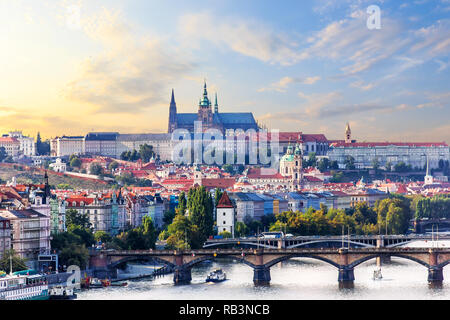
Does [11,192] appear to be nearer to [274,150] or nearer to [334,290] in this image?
[334,290]

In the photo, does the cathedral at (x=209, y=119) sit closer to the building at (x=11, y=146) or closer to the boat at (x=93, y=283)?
the building at (x=11, y=146)

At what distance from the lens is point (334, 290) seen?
28031 millimetres

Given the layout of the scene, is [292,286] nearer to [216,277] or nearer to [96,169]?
[216,277]

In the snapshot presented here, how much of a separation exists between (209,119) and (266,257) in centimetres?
9471

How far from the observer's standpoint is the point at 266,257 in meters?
32.3

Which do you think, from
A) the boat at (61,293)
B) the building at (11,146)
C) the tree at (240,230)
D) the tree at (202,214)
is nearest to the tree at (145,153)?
the building at (11,146)

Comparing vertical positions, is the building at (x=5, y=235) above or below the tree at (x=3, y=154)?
below

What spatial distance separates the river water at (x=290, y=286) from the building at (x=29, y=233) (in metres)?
3.01

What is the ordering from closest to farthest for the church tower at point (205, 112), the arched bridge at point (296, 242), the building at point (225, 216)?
the arched bridge at point (296, 242) → the building at point (225, 216) → the church tower at point (205, 112)

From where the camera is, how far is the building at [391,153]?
117250 mm

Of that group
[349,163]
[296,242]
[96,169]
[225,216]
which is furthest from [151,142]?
[296,242]

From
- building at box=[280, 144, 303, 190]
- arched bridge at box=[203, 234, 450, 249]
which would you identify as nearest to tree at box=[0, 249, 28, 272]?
arched bridge at box=[203, 234, 450, 249]

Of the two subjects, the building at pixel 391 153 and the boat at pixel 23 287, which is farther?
the building at pixel 391 153

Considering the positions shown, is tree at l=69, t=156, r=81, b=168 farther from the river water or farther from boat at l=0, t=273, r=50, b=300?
boat at l=0, t=273, r=50, b=300
